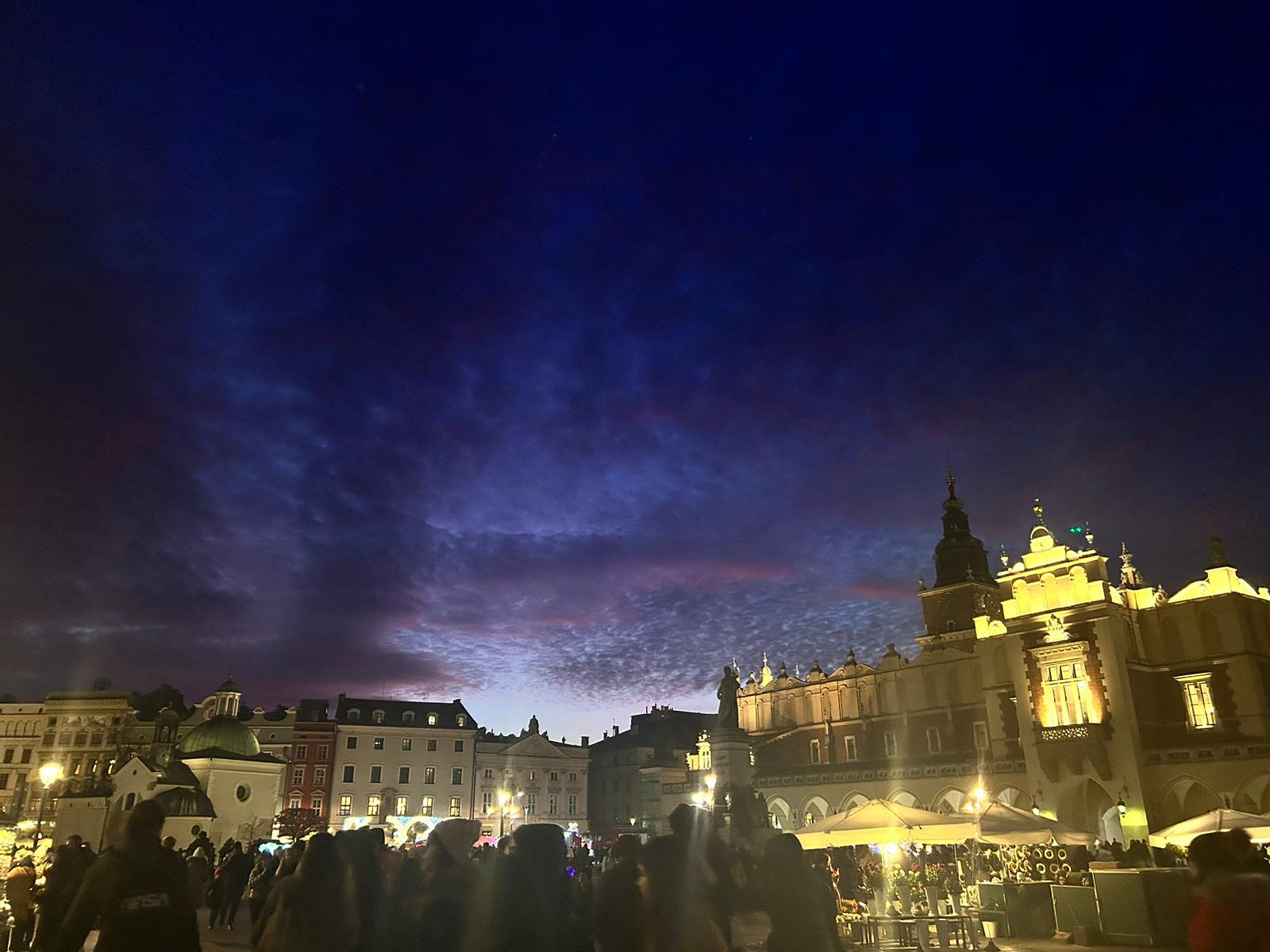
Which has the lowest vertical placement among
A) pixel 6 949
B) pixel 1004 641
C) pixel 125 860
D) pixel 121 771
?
pixel 6 949

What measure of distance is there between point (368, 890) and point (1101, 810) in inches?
1640

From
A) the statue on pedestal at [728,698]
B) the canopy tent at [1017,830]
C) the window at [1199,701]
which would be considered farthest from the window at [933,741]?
the canopy tent at [1017,830]

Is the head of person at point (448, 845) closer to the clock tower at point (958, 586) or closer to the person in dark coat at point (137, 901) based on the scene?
the person in dark coat at point (137, 901)

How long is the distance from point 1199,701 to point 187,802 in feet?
151

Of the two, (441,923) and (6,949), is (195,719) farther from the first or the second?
(441,923)

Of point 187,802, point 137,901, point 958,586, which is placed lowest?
point 137,901

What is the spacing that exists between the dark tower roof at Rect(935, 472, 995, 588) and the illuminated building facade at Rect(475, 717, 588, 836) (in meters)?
37.3

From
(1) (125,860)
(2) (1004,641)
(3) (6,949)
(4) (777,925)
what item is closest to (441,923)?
(1) (125,860)

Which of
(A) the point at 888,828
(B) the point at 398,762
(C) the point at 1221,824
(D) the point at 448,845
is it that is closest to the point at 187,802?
(B) the point at 398,762

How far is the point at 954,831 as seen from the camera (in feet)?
61.3

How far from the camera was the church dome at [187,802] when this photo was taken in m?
39.2

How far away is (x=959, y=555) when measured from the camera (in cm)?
6034

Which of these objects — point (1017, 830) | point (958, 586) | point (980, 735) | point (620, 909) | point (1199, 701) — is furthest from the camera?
point (958, 586)

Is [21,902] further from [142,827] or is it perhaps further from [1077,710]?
[1077,710]
